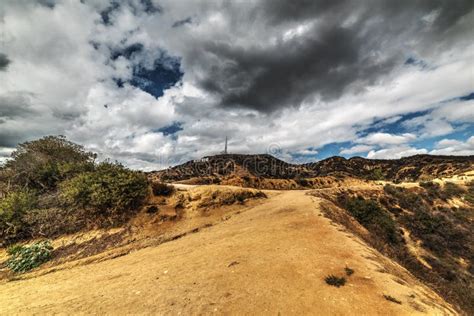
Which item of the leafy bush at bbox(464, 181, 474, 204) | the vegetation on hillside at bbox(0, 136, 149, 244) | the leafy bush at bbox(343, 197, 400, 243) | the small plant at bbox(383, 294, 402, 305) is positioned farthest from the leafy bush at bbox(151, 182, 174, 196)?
the leafy bush at bbox(464, 181, 474, 204)

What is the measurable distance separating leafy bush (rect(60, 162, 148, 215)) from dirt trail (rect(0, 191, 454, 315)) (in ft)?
Result: 16.7

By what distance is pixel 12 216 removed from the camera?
46.5 ft

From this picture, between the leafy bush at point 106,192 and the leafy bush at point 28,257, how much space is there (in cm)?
309

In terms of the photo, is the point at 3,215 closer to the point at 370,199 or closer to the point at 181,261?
the point at 181,261

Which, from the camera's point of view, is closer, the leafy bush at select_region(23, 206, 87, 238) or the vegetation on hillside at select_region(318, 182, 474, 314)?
the vegetation on hillside at select_region(318, 182, 474, 314)

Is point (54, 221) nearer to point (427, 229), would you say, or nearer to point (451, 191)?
point (427, 229)

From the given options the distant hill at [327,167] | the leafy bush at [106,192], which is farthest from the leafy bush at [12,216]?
the distant hill at [327,167]

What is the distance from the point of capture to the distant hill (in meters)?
76.6

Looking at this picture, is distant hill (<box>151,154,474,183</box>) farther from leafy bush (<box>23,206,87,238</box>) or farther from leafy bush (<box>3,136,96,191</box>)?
leafy bush (<box>23,206,87,238</box>)

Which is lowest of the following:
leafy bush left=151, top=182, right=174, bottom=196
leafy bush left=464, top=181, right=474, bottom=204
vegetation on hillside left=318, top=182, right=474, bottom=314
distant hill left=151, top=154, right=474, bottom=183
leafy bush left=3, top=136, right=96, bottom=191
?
vegetation on hillside left=318, top=182, right=474, bottom=314

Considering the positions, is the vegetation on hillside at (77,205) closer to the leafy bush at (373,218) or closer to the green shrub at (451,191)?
the leafy bush at (373,218)

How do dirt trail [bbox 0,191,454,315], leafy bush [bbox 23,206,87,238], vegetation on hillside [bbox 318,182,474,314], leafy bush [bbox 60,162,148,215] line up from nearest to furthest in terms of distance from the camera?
dirt trail [bbox 0,191,454,315], vegetation on hillside [bbox 318,182,474,314], leafy bush [bbox 23,206,87,238], leafy bush [bbox 60,162,148,215]

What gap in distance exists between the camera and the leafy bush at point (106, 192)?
14812 mm

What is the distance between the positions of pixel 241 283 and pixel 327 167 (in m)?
98.1
